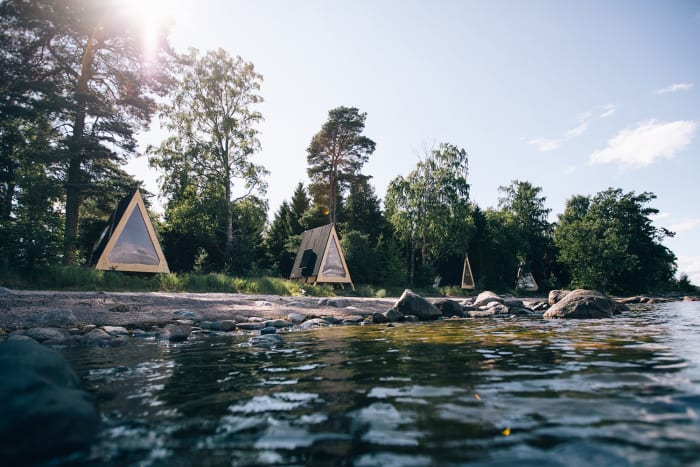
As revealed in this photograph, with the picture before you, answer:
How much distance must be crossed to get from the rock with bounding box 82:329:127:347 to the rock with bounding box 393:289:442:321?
9133mm

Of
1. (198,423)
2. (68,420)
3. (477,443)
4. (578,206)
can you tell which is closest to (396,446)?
(477,443)

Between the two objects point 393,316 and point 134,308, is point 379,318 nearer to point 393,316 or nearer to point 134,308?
point 393,316

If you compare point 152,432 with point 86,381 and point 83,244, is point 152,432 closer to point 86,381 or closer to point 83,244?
point 86,381

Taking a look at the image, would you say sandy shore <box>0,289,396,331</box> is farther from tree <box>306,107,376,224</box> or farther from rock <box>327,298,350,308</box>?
tree <box>306,107,376,224</box>

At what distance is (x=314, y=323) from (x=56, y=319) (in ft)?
20.3

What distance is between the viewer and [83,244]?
24281mm

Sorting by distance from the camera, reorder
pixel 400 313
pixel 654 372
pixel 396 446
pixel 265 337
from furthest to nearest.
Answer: pixel 400 313
pixel 265 337
pixel 654 372
pixel 396 446

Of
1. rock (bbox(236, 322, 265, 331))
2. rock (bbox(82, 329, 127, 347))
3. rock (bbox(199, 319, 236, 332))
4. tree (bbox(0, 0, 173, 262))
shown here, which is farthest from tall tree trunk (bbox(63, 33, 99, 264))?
rock (bbox(82, 329, 127, 347))

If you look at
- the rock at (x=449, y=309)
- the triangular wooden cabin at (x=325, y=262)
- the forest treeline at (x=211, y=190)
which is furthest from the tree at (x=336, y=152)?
the rock at (x=449, y=309)

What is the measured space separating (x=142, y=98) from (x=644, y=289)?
47.4m

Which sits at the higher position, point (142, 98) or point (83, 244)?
point (142, 98)

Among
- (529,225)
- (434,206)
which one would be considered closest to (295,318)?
(434,206)

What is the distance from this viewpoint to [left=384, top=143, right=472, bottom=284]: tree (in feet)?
114

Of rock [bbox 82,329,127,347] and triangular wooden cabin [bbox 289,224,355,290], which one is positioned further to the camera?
triangular wooden cabin [bbox 289,224,355,290]
